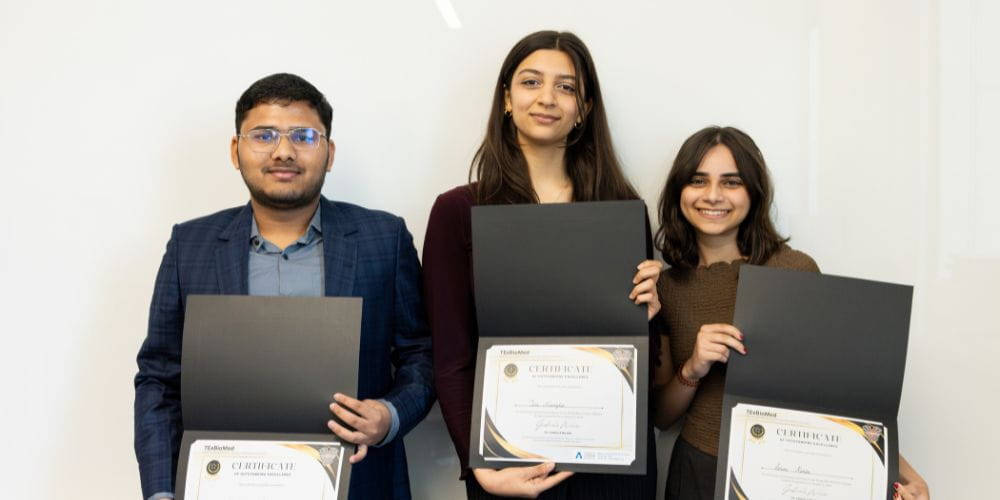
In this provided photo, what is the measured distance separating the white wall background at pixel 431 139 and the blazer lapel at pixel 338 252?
0.38 metres

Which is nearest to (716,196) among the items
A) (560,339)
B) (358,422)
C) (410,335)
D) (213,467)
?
(560,339)

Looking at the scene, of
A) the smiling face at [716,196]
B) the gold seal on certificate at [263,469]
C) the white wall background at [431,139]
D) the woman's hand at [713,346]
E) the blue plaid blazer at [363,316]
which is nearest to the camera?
the gold seal on certificate at [263,469]

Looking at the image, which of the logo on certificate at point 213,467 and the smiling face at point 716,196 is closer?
the logo on certificate at point 213,467

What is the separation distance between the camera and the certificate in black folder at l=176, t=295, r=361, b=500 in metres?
1.36

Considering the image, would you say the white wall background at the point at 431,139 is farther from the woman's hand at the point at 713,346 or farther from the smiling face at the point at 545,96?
the woman's hand at the point at 713,346

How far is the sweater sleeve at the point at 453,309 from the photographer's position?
152 centimetres

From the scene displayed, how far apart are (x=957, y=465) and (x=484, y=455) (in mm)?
1285

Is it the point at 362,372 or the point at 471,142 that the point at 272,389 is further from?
the point at 471,142

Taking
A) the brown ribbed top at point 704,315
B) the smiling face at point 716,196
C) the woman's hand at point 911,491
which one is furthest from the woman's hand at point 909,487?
the smiling face at point 716,196

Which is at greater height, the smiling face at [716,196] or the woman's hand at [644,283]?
the smiling face at [716,196]

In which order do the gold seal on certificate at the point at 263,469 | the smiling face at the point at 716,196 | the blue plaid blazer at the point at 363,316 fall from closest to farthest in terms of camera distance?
1. the gold seal on certificate at the point at 263,469
2. the blue plaid blazer at the point at 363,316
3. the smiling face at the point at 716,196

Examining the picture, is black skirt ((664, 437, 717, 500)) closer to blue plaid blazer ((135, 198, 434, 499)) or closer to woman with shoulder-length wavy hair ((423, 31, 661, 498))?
woman with shoulder-length wavy hair ((423, 31, 661, 498))

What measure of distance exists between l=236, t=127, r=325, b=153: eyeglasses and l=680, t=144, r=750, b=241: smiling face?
86 cm

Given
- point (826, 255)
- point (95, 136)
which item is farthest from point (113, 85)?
point (826, 255)
